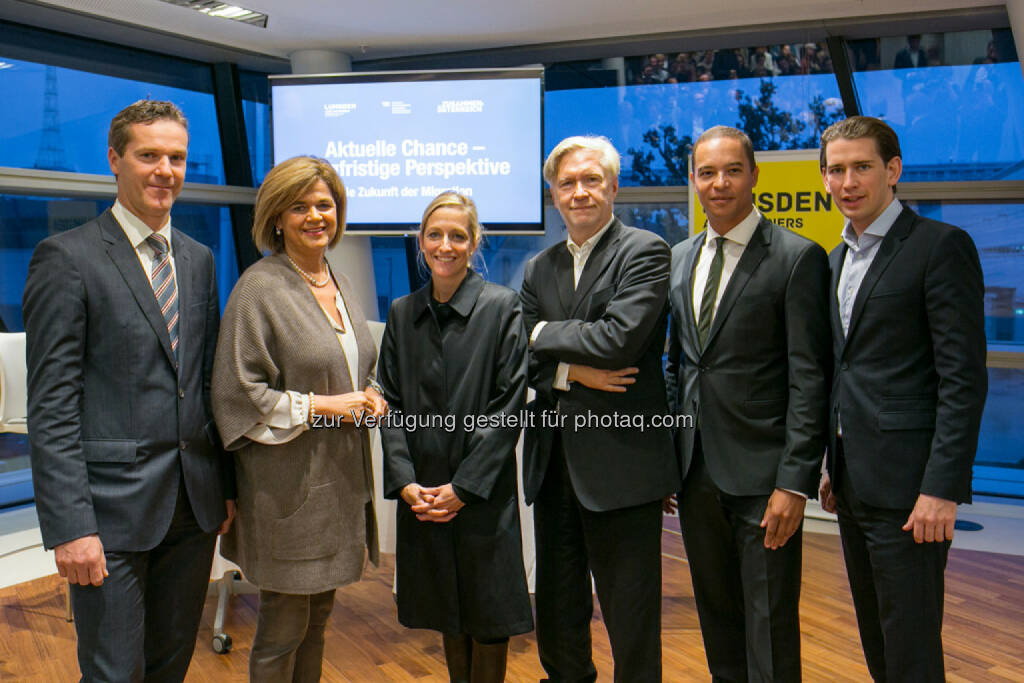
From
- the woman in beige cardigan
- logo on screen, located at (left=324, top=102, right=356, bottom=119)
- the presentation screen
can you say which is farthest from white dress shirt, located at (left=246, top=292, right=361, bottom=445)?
logo on screen, located at (left=324, top=102, right=356, bottom=119)

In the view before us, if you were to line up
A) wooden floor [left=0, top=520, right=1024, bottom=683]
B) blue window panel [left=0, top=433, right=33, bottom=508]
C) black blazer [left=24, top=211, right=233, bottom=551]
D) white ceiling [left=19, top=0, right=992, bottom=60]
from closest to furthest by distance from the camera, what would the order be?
black blazer [left=24, top=211, right=233, bottom=551] → wooden floor [left=0, top=520, right=1024, bottom=683] → white ceiling [left=19, top=0, right=992, bottom=60] → blue window panel [left=0, top=433, right=33, bottom=508]

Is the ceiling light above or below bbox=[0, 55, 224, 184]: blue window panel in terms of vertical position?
above

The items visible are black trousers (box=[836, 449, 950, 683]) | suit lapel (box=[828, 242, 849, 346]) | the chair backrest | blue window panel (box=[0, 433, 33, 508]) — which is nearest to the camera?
black trousers (box=[836, 449, 950, 683])

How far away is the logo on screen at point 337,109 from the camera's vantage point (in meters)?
5.30

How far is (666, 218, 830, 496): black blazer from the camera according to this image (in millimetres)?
2084

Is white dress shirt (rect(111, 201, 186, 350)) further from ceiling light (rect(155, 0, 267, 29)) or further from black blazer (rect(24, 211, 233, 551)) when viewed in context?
ceiling light (rect(155, 0, 267, 29))

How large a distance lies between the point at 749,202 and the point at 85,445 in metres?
1.85

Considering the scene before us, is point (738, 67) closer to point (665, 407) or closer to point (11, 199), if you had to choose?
point (665, 407)

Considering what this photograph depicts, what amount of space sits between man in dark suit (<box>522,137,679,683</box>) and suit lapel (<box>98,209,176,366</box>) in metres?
0.99

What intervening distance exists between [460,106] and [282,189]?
3.28 meters

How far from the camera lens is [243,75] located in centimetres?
621

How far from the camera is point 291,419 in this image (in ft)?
6.75

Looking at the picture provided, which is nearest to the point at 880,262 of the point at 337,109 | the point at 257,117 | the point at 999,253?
the point at 999,253

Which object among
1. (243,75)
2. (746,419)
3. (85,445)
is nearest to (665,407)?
(746,419)
